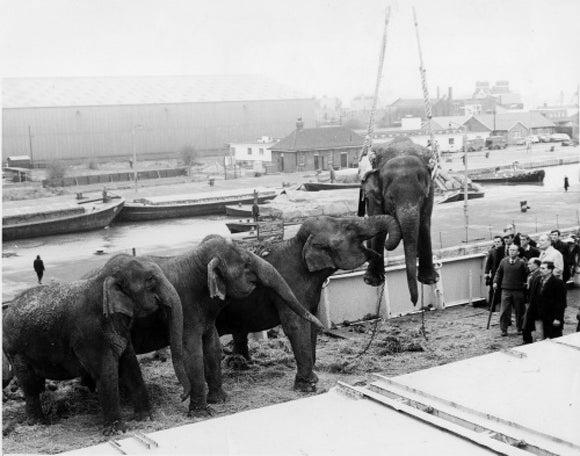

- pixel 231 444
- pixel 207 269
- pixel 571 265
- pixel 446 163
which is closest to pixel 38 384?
pixel 207 269

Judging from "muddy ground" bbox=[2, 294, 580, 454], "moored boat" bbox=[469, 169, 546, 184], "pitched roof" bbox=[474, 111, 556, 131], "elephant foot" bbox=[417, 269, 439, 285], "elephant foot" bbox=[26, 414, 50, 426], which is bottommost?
"muddy ground" bbox=[2, 294, 580, 454]

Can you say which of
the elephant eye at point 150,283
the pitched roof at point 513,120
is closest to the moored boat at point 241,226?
the elephant eye at point 150,283

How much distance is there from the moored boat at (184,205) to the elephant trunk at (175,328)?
29.0m

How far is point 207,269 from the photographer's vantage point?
942 cm

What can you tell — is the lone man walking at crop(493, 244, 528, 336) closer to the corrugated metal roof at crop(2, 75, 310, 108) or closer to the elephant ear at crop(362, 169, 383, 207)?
the elephant ear at crop(362, 169, 383, 207)

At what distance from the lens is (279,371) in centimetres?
1099

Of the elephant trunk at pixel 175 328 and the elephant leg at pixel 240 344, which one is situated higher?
the elephant trunk at pixel 175 328

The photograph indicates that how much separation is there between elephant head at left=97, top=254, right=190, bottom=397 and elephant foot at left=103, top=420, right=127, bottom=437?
2.36 feet

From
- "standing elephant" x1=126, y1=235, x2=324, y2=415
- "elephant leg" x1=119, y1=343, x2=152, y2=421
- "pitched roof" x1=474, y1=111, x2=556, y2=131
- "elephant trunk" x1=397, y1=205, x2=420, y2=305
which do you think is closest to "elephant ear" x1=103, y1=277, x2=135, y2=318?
"elephant leg" x1=119, y1=343, x2=152, y2=421

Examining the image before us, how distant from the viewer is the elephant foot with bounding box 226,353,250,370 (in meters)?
11.2

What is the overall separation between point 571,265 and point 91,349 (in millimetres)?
9450

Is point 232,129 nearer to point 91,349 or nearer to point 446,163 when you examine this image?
point 446,163

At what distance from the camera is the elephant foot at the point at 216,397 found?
9734mm

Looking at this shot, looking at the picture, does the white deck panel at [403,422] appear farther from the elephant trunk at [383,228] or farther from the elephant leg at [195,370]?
the elephant leg at [195,370]
